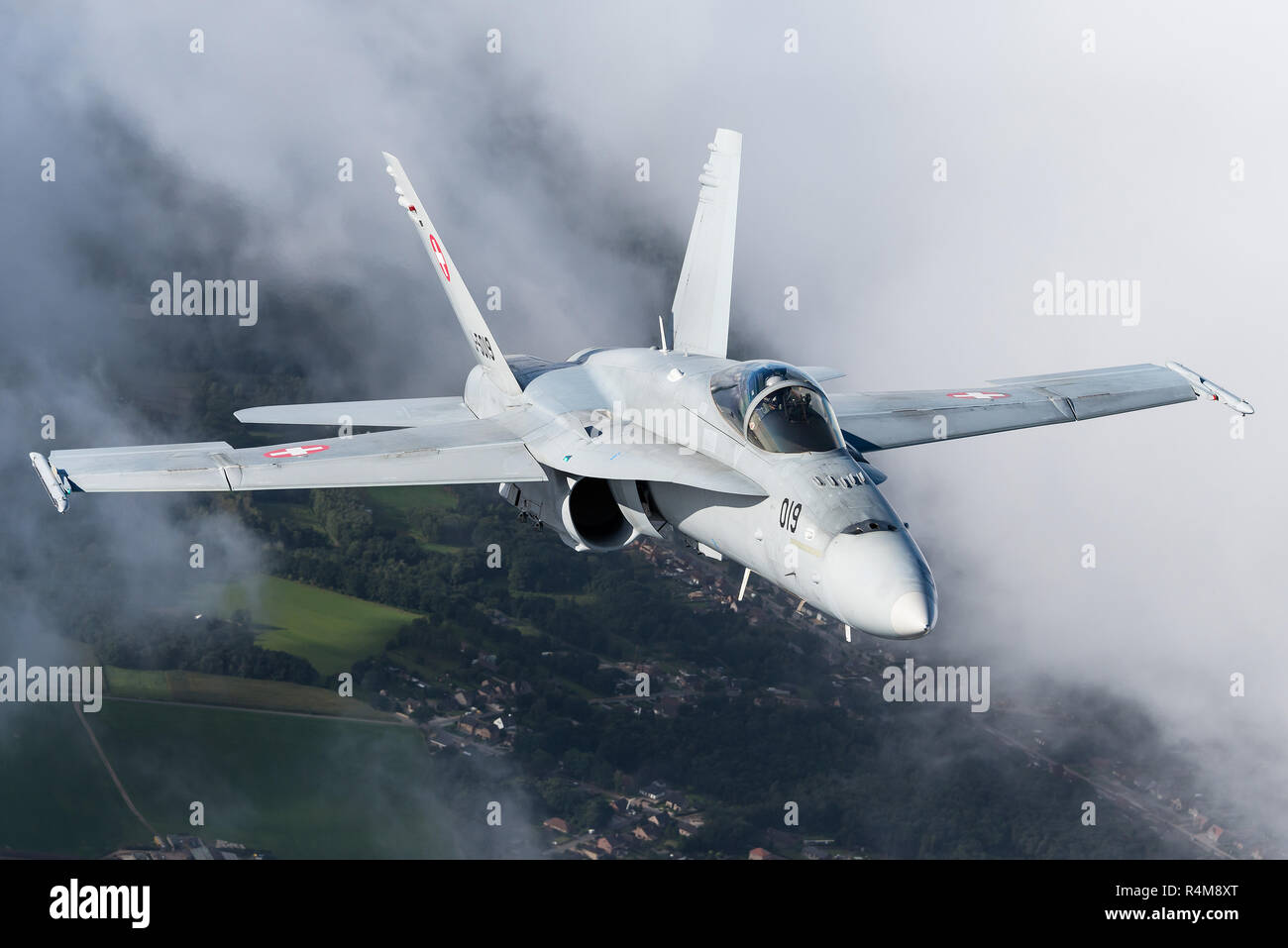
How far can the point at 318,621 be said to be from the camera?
4672cm

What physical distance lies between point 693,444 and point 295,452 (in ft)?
18.3

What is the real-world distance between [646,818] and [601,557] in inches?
602

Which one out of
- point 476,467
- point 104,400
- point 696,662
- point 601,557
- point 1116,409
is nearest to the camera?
point 476,467

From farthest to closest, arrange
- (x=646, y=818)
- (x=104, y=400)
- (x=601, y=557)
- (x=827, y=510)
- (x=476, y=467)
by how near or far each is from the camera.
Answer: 1. (x=104, y=400)
2. (x=601, y=557)
3. (x=646, y=818)
4. (x=476, y=467)
5. (x=827, y=510)

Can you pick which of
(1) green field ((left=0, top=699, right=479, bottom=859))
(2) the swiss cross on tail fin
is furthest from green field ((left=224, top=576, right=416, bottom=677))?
(2) the swiss cross on tail fin

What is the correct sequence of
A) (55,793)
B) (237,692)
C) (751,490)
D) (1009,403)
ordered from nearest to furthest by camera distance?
(751,490) → (1009,403) → (55,793) → (237,692)

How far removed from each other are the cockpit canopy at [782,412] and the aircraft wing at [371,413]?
238 inches

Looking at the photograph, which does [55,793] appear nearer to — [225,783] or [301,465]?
[225,783]

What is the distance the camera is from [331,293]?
5194 centimetres

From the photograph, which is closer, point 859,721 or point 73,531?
point 859,721

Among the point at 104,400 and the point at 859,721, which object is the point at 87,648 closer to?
the point at 104,400

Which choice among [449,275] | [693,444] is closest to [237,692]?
[449,275]

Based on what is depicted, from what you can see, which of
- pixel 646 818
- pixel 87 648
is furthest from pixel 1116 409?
pixel 87 648

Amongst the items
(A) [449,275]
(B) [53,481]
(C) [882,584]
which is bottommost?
(C) [882,584]
